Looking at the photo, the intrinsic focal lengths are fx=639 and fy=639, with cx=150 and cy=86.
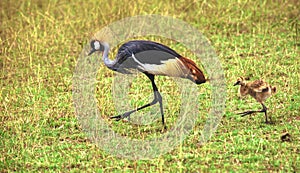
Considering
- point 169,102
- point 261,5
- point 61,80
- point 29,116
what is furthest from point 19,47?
point 261,5

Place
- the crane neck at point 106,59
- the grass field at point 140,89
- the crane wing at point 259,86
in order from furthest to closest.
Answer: the crane neck at point 106,59
the crane wing at point 259,86
the grass field at point 140,89

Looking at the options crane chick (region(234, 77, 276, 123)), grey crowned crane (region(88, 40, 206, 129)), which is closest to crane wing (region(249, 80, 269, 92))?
crane chick (region(234, 77, 276, 123))

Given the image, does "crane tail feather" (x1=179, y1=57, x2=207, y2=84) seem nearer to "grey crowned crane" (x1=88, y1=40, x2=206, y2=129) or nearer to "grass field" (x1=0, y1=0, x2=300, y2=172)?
"grey crowned crane" (x1=88, y1=40, x2=206, y2=129)

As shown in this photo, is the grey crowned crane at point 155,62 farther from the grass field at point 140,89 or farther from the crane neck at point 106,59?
the grass field at point 140,89

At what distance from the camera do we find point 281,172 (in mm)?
5102

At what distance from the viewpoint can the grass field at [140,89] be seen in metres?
5.50

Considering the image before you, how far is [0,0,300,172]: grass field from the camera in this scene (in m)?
5.50

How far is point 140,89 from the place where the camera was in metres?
7.41

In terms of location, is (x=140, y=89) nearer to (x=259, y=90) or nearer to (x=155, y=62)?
(x=155, y=62)

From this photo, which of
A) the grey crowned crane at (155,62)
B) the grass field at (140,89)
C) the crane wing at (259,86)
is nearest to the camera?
the grass field at (140,89)

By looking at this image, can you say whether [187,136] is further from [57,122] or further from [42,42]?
[42,42]

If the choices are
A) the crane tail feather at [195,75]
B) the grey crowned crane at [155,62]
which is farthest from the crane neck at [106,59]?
the crane tail feather at [195,75]

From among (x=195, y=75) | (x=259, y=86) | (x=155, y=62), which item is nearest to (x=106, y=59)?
(x=155, y=62)

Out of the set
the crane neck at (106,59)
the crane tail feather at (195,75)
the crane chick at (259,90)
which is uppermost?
the crane neck at (106,59)
